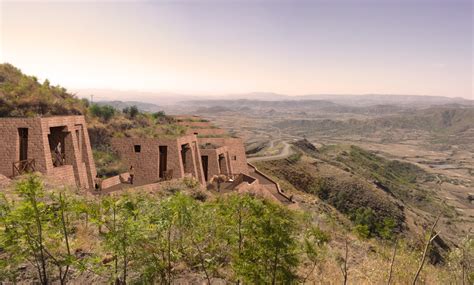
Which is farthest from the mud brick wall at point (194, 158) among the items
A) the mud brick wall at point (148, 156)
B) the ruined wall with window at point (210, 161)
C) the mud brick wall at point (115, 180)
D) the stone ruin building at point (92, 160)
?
the mud brick wall at point (115, 180)

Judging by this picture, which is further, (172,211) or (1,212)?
(172,211)

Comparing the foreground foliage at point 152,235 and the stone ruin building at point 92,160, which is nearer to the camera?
the foreground foliage at point 152,235

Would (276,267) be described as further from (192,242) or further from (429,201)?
(429,201)

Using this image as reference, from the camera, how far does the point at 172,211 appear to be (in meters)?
6.11

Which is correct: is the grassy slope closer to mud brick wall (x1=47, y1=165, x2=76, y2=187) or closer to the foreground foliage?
mud brick wall (x1=47, y1=165, x2=76, y2=187)

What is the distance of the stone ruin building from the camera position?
16469mm

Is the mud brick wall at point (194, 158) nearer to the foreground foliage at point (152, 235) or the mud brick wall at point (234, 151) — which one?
the mud brick wall at point (234, 151)

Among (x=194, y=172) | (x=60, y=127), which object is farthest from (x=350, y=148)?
(x=60, y=127)

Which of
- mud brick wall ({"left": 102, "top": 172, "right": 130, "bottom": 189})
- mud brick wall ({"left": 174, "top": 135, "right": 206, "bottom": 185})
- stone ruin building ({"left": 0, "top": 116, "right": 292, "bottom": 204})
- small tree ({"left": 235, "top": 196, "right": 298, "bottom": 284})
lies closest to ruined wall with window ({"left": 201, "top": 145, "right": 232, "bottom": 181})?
stone ruin building ({"left": 0, "top": 116, "right": 292, "bottom": 204})

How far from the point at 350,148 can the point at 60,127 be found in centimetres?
10754

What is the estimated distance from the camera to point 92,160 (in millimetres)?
21422

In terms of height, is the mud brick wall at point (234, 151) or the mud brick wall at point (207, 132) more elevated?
the mud brick wall at point (207, 132)

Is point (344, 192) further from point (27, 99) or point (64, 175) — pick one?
point (27, 99)

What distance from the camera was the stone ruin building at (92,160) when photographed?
16.5m
